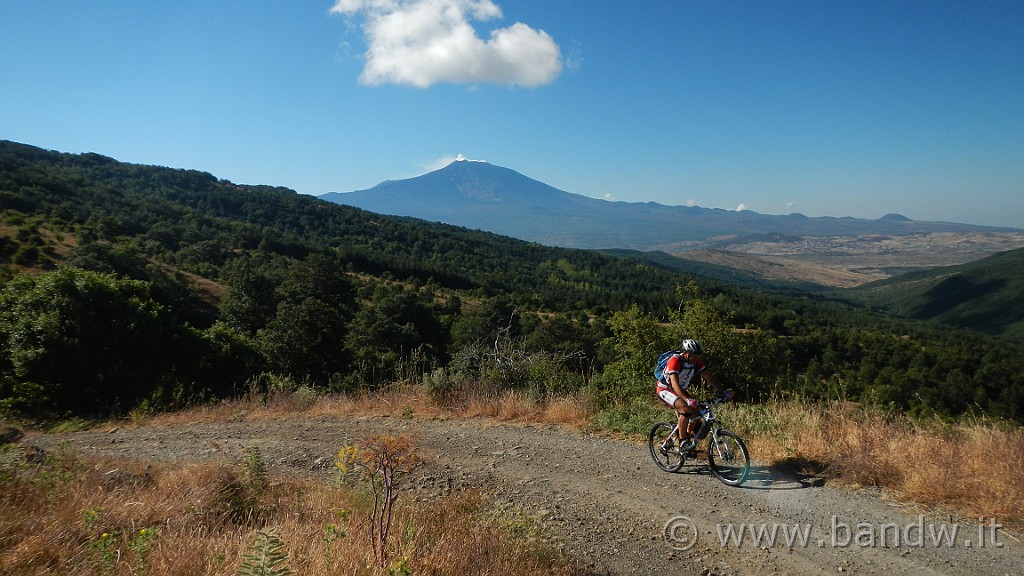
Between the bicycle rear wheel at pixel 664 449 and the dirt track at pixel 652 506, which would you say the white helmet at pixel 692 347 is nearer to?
the bicycle rear wheel at pixel 664 449

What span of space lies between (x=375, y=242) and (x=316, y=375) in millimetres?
76999

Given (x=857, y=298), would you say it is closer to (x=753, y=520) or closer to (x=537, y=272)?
(x=537, y=272)

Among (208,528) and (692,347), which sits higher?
(692,347)

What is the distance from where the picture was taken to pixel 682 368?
201 inches

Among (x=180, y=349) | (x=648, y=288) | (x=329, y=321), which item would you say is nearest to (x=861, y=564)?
(x=180, y=349)

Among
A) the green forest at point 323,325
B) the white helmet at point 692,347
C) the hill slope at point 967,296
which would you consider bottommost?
the hill slope at point 967,296

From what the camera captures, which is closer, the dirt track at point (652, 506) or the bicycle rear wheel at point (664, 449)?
the dirt track at point (652, 506)

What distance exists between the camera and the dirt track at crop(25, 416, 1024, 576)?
3361 millimetres

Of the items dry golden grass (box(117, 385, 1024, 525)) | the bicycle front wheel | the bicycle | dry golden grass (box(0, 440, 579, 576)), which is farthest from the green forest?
dry golden grass (box(0, 440, 579, 576))

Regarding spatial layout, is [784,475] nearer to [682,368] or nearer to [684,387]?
[684,387]

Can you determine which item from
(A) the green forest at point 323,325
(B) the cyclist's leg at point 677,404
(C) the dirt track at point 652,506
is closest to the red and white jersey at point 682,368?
(B) the cyclist's leg at point 677,404

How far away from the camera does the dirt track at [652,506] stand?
3.36 metres

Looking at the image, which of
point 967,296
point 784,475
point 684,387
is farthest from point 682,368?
point 967,296

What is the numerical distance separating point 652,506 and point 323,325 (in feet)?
76.6
